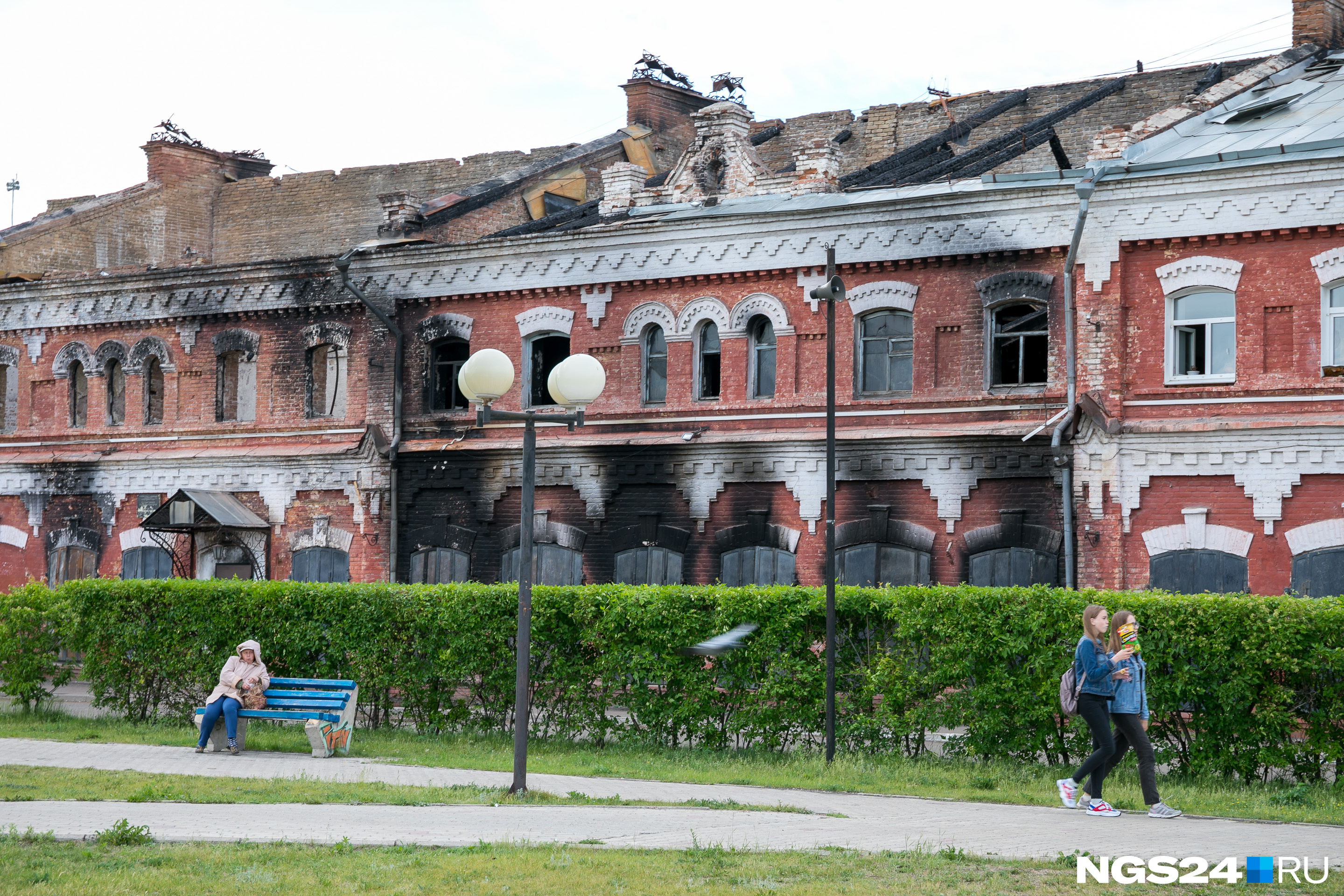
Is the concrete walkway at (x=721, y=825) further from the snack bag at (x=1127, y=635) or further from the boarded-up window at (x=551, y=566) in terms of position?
the boarded-up window at (x=551, y=566)

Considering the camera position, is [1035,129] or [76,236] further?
[76,236]

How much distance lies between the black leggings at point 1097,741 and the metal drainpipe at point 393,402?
49.1 ft

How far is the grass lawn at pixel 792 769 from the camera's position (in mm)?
12898

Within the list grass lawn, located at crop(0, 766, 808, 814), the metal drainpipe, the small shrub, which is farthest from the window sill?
the small shrub

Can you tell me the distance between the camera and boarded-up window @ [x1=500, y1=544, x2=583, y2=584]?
78.3ft

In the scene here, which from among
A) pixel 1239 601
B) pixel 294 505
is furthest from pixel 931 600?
pixel 294 505

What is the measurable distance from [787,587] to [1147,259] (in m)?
7.86

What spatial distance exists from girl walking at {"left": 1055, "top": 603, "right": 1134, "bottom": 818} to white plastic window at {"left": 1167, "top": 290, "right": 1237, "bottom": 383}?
848 centimetres

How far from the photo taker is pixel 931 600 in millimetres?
15227

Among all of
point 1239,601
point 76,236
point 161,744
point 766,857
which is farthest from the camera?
point 76,236

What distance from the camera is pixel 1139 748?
12.2m

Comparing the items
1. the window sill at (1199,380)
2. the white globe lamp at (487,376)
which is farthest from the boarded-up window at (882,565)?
the white globe lamp at (487,376)

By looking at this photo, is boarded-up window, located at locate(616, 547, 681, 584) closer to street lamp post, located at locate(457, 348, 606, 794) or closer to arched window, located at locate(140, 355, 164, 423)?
street lamp post, located at locate(457, 348, 606, 794)

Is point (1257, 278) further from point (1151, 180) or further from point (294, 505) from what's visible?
point (294, 505)
